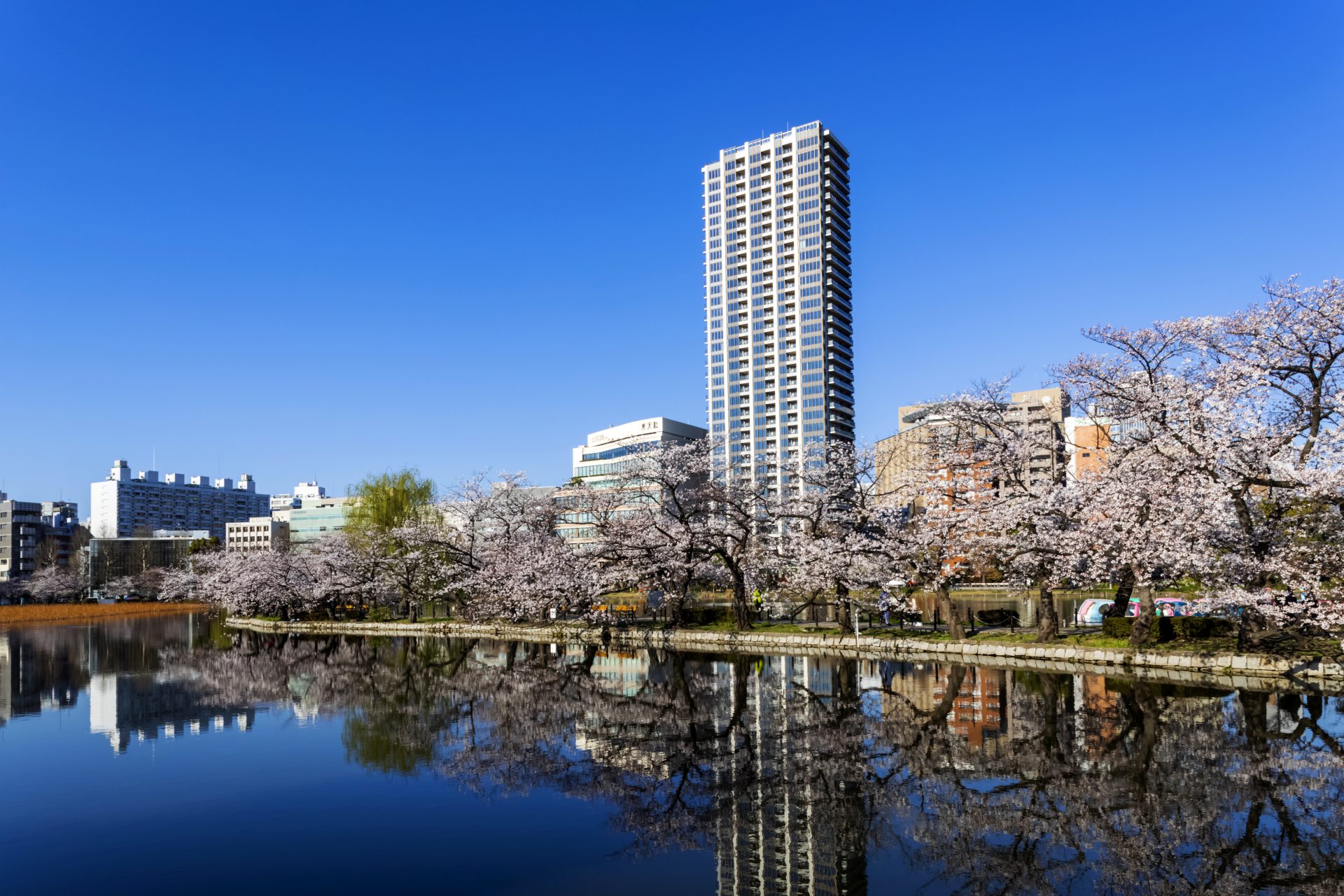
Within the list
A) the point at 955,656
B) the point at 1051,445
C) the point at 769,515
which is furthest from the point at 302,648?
the point at 1051,445

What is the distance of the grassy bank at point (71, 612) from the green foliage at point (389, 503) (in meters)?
26.5

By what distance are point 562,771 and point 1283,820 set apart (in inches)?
440

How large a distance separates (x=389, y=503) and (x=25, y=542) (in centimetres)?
10344

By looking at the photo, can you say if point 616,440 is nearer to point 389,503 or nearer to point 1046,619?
point 389,503

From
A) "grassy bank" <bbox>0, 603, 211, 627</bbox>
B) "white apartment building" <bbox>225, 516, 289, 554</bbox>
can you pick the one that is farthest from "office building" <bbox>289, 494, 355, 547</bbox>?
"grassy bank" <bbox>0, 603, 211, 627</bbox>

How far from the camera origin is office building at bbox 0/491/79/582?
131375 millimetres

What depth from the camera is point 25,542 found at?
13462cm

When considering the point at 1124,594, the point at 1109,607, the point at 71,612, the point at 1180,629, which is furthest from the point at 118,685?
the point at 71,612

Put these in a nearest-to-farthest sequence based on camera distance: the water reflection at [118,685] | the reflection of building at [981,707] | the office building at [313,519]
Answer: the reflection of building at [981,707]
the water reflection at [118,685]
the office building at [313,519]

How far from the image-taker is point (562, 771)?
654 inches

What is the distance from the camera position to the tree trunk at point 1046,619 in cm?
3016

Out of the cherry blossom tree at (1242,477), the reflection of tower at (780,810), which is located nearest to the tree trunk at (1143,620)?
the cherry blossom tree at (1242,477)

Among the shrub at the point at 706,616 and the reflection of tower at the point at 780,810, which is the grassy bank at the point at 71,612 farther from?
the reflection of tower at the point at 780,810

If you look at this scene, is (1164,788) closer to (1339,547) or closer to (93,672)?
(1339,547)
